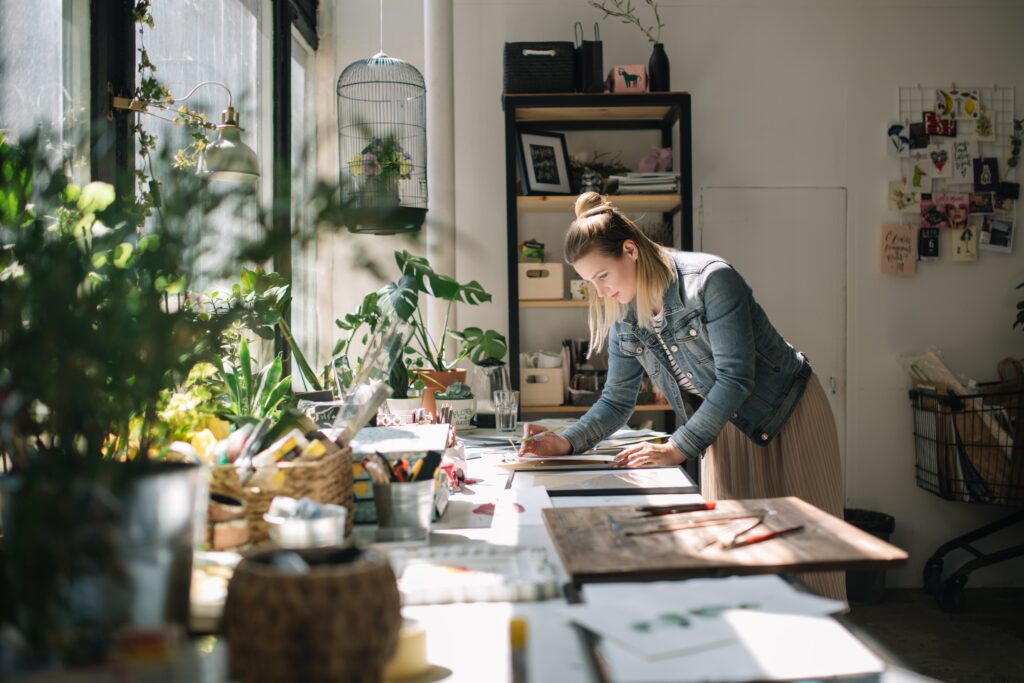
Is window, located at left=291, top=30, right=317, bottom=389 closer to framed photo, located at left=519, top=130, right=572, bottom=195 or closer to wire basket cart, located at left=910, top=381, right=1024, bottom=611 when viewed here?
framed photo, located at left=519, top=130, right=572, bottom=195

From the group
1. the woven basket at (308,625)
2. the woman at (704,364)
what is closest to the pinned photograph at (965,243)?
the woman at (704,364)

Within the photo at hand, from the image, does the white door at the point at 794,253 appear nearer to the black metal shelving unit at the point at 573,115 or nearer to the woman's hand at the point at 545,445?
the black metal shelving unit at the point at 573,115

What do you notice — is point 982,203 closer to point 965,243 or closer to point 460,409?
point 965,243

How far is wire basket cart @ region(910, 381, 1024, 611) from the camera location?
402 cm

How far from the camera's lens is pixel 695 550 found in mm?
1145

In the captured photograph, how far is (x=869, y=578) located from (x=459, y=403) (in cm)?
247

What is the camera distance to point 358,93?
13.4 ft

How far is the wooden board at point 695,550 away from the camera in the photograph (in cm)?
107

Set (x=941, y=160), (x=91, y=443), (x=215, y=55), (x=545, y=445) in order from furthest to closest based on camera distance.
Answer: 1. (x=941, y=160)
2. (x=215, y=55)
3. (x=545, y=445)
4. (x=91, y=443)

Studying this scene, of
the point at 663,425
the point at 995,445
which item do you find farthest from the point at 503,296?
the point at 995,445

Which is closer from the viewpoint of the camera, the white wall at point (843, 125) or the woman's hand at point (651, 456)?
the woman's hand at point (651, 456)

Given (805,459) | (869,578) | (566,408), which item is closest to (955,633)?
(869,578)

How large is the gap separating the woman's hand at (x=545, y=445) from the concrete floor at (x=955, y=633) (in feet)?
5.97

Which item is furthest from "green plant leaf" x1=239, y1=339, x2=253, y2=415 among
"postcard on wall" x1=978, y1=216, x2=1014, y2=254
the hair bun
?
"postcard on wall" x1=978, y1=216, x2=1014, y2=254
